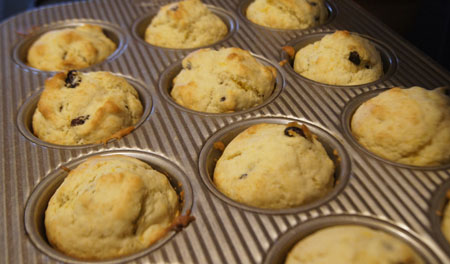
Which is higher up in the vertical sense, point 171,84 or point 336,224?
point 336,224

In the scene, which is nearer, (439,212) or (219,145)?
(439,212)

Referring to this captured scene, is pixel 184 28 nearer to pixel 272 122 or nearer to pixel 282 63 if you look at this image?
pixel 282 63

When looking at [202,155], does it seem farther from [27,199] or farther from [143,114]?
[27,199]

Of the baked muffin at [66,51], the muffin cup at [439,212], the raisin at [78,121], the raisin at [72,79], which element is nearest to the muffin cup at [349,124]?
the muffin cup at [439,212]

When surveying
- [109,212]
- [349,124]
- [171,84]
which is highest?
[349,124]

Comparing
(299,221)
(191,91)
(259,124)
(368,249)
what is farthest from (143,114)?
(368,249)

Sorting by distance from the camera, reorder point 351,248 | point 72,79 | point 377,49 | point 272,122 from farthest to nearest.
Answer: point 377,49 < point 72,79 < point 272,122 < point 351,248

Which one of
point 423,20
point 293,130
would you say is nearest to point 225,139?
point 293,130
